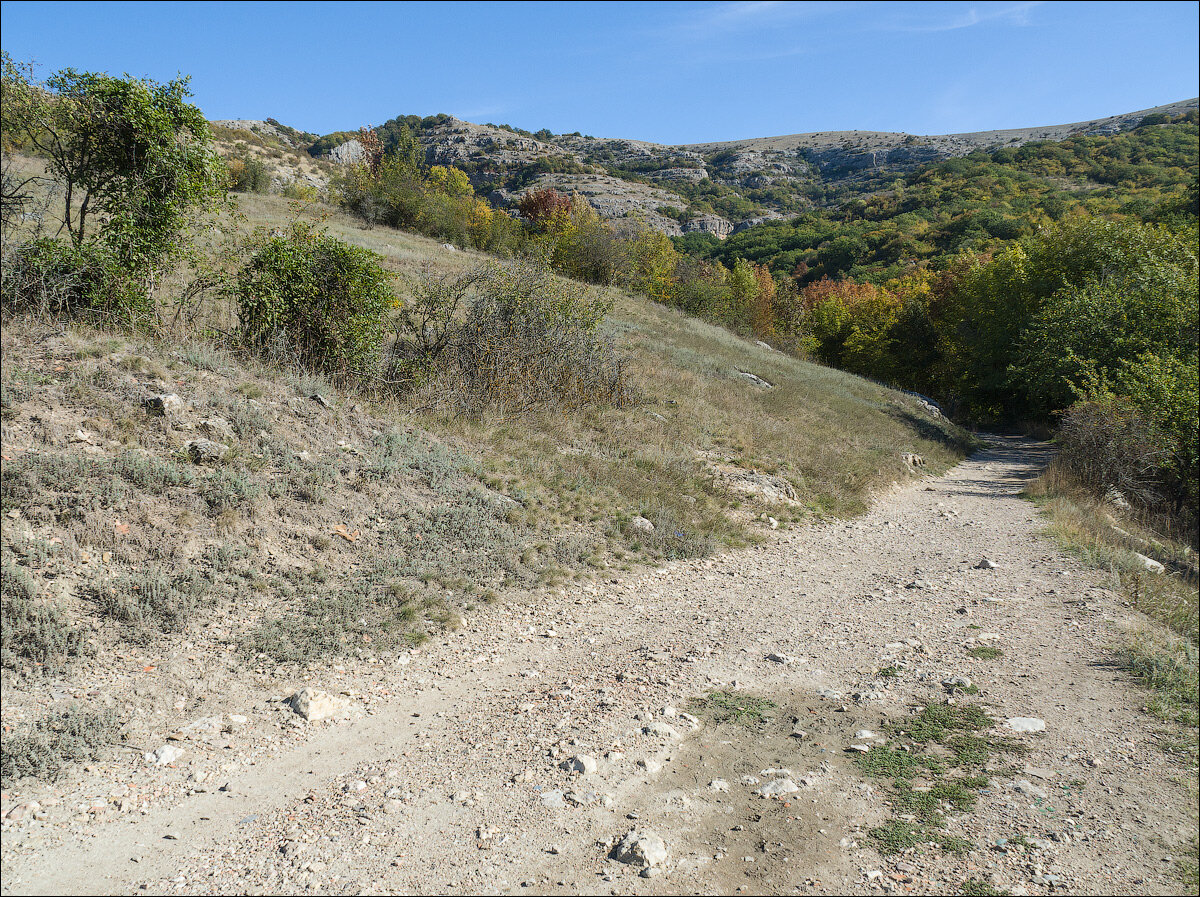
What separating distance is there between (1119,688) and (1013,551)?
16.3ft

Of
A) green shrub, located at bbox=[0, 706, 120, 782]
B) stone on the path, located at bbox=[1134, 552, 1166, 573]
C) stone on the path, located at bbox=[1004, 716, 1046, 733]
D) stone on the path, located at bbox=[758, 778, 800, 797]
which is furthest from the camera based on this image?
stone on the path, located at bbox=[1134, 552, 1166, 573]

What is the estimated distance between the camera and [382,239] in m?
27.9

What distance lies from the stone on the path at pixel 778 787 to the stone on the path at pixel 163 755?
3527 mm

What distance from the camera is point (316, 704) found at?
14.6 ft

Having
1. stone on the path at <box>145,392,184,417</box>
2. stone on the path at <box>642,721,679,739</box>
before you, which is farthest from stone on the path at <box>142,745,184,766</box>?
stone on the path at <box>145,392,184,417</box>

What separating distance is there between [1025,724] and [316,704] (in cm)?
493

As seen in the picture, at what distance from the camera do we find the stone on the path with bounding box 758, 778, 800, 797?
12.4ft

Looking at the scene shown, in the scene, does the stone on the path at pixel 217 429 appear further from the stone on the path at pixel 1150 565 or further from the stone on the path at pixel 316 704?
the stone on the path at pixel 1150 565

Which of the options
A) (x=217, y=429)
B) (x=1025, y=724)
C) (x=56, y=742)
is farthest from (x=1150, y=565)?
(x=217, y=429)

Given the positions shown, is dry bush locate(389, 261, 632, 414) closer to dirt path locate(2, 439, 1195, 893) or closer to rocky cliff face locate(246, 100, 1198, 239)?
dirt path locate(2, 439, 1195, 893)

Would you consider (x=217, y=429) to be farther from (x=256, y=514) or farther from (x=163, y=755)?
(x=163, y=755)

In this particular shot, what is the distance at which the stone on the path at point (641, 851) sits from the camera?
10.5 ft

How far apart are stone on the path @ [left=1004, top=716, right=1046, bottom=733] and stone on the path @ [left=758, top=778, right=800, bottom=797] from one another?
5.67ft

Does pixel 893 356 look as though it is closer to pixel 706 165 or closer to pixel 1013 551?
pixel 1013 551
